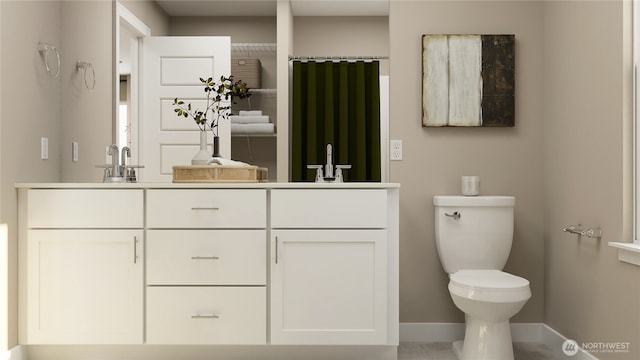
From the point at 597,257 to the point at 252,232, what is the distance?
1487 mm

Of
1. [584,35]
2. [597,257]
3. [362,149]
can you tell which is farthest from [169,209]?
[584,35]

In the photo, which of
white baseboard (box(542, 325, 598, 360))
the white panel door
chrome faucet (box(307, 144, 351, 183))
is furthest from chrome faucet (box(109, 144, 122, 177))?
white baseboard (box(542, 325, 598, 360))

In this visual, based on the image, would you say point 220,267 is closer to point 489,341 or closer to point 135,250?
point 135,250

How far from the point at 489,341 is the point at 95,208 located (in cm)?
184

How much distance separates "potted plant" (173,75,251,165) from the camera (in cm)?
279

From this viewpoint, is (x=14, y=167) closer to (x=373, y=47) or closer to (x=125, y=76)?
(x=125, y=76)

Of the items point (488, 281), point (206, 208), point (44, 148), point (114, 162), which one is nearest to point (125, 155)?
point (114, 162)

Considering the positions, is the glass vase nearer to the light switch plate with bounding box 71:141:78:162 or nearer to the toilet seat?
the light switch plate with bounding box 71:141:78:162

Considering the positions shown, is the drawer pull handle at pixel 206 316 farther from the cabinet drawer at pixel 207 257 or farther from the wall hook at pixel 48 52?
the wall hook at pixel 48 52

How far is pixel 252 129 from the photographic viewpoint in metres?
2.86

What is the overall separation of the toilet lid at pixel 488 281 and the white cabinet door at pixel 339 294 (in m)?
0.36

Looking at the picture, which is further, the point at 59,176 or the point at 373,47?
the point at 373,47

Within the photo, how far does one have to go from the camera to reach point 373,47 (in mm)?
3152

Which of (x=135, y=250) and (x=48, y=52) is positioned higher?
(x=48, y=52)
